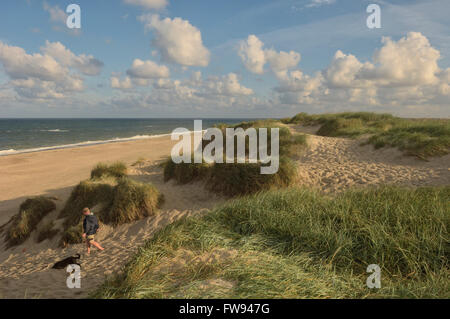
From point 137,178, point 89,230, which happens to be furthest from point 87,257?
point 137,178

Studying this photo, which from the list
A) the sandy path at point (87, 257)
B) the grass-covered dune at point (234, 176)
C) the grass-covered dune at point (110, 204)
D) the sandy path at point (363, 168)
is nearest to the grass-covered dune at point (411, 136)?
the sandy path at point (363, 168)

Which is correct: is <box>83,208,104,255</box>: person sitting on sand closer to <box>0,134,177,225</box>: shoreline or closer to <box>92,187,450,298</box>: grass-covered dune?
<box>92,187,450,298</box>: grass-covered dune

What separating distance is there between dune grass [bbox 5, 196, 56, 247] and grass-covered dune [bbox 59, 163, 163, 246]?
Result: 652 millimetres

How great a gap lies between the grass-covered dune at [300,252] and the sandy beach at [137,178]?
1351 millimetres

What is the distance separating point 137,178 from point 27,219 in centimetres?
490

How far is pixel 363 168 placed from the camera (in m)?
10.9

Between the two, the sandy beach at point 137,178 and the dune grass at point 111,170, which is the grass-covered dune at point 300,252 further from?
the dune grass at point 111,170

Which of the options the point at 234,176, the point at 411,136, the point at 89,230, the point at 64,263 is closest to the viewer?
the point at 64,263

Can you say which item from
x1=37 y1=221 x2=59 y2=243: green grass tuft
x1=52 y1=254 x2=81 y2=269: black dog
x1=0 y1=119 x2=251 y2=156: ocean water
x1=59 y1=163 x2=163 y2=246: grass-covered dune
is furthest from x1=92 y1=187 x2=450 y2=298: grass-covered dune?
x1=0 y1=119 x2=251 y2=156: ocean water

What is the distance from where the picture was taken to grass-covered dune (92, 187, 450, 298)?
324cm

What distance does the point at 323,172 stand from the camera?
35.7ft

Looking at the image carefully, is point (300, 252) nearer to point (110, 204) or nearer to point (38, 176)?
point (110, 204)
